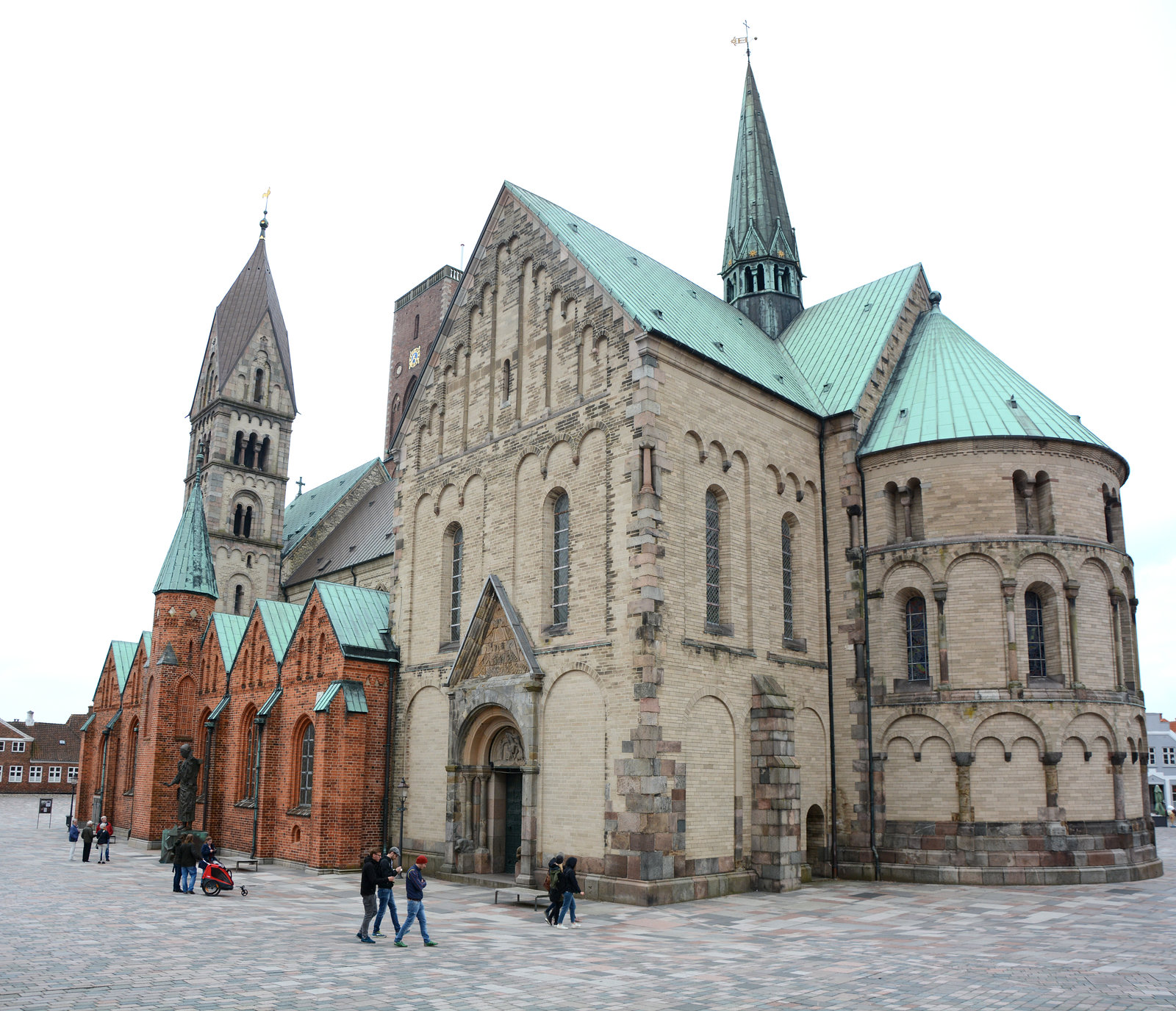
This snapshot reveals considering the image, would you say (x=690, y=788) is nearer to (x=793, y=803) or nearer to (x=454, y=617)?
(x=793, y=803)

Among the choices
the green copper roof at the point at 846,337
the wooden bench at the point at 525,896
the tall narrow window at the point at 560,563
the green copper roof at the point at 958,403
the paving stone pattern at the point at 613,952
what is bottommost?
the wooden bench at the point at 525,896

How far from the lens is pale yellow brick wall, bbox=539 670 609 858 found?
23.3 metres

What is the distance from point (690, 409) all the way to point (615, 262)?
637 centimetres

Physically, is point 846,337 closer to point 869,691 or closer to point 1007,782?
point 869,691

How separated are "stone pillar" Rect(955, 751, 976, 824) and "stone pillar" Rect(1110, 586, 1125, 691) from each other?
5221 mm

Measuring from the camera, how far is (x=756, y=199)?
4041 centimetres

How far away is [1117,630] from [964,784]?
6550 mm

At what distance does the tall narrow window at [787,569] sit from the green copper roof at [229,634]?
65.9ft

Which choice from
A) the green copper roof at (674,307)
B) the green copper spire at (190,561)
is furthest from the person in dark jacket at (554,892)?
the green copper spire at (190,561)

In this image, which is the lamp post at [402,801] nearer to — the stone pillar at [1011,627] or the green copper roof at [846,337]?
the green copper roof at [846,337]

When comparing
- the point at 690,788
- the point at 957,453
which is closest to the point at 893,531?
the point at 957,453

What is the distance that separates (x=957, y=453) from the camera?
92.4 feet

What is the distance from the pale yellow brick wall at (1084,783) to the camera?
2577 cm

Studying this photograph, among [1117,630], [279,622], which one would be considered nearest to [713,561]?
[1117,630]
